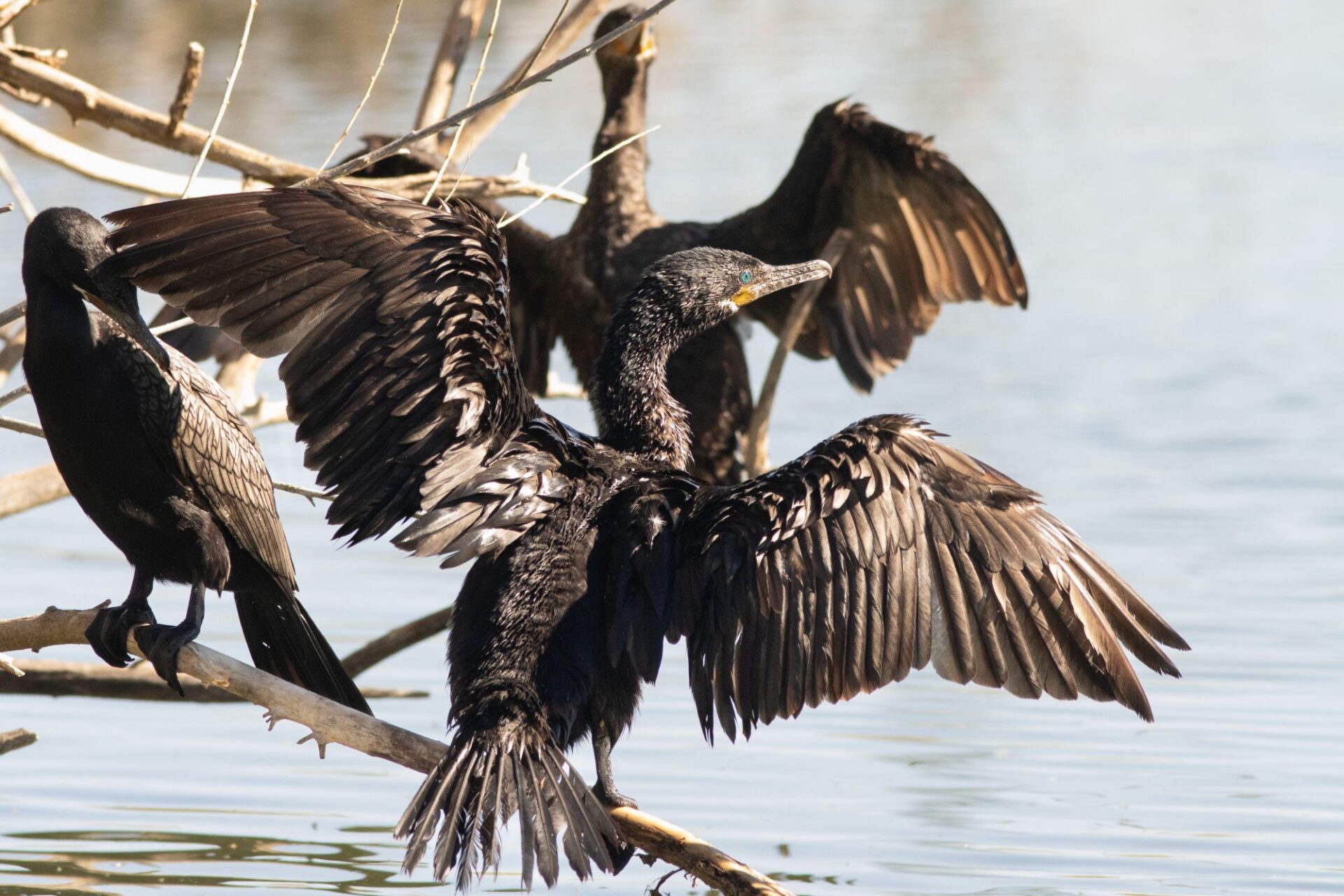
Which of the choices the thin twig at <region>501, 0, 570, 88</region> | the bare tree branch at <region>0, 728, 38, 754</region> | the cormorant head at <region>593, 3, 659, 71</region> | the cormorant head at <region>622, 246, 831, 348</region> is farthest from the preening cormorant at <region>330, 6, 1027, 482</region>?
the bare tree branch at <region>0, 728, 38, 754</region>

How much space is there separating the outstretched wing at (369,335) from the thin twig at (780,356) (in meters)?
1.93

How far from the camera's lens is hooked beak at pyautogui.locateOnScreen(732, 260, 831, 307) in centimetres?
429

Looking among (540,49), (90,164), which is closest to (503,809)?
(540,49)

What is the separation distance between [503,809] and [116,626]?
0.98 m

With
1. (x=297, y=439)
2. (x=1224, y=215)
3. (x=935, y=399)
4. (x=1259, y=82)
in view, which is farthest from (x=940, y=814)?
(x=1259, y=82)

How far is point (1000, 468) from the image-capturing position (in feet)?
→ 27.8

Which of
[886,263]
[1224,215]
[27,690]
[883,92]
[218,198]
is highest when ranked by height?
[883,92]

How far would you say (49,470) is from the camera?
209 inches

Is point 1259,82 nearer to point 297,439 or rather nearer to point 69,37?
point 69,37

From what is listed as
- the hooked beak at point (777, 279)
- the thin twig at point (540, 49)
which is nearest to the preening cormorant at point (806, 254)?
the thin twig at point (540, 49)

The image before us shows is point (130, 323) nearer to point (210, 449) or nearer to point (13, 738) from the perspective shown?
point (210, 449)

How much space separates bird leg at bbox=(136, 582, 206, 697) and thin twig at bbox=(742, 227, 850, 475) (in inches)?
84.0

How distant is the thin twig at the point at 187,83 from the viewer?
465cm

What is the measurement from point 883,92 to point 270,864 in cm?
1207
